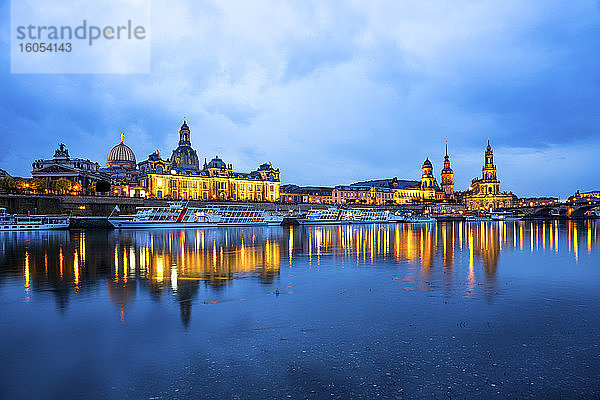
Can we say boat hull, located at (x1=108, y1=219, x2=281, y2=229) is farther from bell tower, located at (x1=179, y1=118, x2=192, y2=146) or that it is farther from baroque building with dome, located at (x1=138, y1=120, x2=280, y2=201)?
bell tower, located at (x1=179, y1=118, x2=192, y2=146)

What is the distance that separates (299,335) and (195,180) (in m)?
156

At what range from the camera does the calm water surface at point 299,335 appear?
25.7ft

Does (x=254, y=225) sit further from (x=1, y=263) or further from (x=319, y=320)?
(x=319, y=320)

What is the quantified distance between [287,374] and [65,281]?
14.0 m

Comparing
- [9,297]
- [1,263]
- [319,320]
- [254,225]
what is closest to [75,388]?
Answer: [319,320]

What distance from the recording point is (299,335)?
1073cm

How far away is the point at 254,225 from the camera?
3629 inches

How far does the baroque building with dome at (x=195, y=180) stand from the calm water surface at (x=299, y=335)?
445 ft

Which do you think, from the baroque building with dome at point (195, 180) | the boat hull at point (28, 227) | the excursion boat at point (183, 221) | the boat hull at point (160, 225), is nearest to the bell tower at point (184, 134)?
the baroque building with dome at point (195, 180)

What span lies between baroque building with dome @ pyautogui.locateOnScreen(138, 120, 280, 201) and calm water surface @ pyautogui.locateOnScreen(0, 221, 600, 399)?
136 metres

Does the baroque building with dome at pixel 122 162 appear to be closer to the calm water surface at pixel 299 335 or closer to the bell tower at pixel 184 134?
the bell tower at pixel 184 134

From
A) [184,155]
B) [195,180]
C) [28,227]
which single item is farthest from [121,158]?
[28,227]

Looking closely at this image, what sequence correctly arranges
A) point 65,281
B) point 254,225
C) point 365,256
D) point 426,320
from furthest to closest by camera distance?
point 254,225 < point 365,256 < point 65,281 < point 426,320

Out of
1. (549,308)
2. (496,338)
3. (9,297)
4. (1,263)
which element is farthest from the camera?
(1,263)
